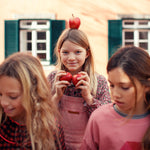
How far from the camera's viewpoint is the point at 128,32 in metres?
7.52

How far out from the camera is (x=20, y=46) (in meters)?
7.32

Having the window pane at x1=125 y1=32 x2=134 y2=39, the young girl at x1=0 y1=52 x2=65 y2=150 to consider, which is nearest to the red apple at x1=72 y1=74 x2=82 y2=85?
the young girl at x1=0 y1=52 x2=65 y2=150

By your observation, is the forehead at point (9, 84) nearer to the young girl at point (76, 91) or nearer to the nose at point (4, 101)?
the nose at point (4, 101)

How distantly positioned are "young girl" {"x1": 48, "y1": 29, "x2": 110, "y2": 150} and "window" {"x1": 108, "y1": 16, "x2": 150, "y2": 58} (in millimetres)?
5005

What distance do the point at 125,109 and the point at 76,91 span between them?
0.54 meters

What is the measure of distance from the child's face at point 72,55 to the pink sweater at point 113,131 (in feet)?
1.55

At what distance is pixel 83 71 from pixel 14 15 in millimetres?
5815

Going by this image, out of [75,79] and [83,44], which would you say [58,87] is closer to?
[75,79]

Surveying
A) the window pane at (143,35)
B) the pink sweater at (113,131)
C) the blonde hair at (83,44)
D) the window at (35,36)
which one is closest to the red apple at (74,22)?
the blonde hair at (83,44)

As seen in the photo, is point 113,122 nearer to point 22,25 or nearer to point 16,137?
point 16,137

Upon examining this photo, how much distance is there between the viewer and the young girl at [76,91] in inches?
67.8

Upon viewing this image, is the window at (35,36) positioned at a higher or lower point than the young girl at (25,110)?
higher

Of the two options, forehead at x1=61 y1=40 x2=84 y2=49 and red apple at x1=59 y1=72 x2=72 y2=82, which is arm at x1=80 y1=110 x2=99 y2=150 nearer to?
red apple at x1=59 y1=72 x2=72 y2=82

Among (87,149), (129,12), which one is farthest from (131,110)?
(129,12)
